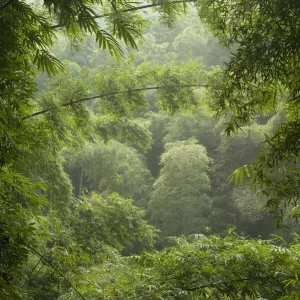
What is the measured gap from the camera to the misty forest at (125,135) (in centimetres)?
146

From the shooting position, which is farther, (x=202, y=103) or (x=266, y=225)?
(x=266, y=225)

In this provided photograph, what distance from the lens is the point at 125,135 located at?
4.16 m

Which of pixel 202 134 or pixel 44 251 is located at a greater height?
pixel 44 251

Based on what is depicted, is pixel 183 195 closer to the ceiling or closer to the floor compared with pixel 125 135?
closer to the floor

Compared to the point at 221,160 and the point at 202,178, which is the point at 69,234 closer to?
the point at 202,178

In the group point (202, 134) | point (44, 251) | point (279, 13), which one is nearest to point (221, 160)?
point (202, 134)

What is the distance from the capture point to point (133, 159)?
14.0 metres

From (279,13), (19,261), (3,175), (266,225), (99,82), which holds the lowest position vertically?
(266,225)

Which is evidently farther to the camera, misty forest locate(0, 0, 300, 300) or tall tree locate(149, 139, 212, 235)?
tall tree locate(149, 139, 212, 235)

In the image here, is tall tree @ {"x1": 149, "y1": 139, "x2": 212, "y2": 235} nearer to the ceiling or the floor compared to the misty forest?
nearer to the floor

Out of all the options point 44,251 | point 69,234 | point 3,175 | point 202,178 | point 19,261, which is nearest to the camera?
point 19,261

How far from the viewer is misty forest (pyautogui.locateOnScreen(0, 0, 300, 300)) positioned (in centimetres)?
146

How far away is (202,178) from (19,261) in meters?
10.9

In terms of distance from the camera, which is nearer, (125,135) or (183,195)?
(125,135)
